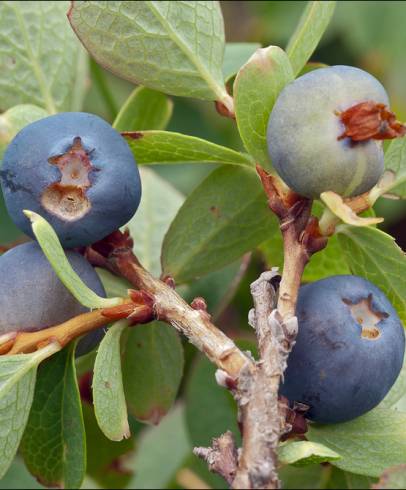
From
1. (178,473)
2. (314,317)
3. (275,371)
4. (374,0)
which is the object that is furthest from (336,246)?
(374,0)

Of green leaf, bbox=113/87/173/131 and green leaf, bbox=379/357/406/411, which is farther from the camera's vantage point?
green leaf, bbox=113/87/173/131

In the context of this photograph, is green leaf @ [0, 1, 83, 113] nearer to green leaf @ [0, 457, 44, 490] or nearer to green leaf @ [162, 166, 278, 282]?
green leaf @ [162, 166, 278, 282]

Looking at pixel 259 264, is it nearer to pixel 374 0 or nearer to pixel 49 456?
pixel 49 456

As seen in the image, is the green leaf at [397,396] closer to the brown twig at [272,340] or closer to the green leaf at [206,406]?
the brown twig at [272,340]

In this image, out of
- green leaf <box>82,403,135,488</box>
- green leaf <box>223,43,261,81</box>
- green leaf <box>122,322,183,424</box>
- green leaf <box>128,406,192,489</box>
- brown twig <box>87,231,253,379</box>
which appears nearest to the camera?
brown twig <box>87,231,253,379</box>

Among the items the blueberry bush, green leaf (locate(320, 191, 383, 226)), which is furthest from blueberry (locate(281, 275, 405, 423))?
green leaf (locate(320, 191, 383, 226))

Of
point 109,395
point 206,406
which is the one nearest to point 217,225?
point 109,395

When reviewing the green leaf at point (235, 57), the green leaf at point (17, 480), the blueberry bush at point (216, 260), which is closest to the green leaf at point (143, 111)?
the blueberry bush at point (216, 260)
